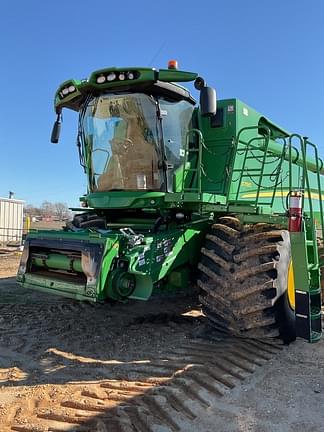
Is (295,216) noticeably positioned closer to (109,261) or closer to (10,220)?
(109,261)

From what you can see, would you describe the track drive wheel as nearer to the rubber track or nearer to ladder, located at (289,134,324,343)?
the rubber track

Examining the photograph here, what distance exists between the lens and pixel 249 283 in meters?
4.55

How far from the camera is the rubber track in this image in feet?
14.8

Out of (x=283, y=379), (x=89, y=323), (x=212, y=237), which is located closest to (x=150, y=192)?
(x=212, y=237)

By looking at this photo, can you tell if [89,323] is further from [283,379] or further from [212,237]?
[283,379]

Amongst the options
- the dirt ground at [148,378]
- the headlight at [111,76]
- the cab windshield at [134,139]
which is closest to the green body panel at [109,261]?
the dirt ground at [148,378]

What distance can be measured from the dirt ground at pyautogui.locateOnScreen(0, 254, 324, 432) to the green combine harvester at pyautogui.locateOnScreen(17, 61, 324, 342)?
0.49 m

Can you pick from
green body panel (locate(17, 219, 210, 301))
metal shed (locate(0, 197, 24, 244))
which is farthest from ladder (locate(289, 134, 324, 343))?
metal shed (locate(0, 197, 24, 244))

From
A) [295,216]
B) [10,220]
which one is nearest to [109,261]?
[295,216]

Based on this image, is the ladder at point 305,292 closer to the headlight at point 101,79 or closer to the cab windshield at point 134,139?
the cab windshield at point 134,139

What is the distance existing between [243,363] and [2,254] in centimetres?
1331

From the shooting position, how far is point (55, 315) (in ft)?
19.8

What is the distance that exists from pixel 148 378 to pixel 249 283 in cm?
147

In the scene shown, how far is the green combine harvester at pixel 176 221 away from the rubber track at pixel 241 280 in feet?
0.04
